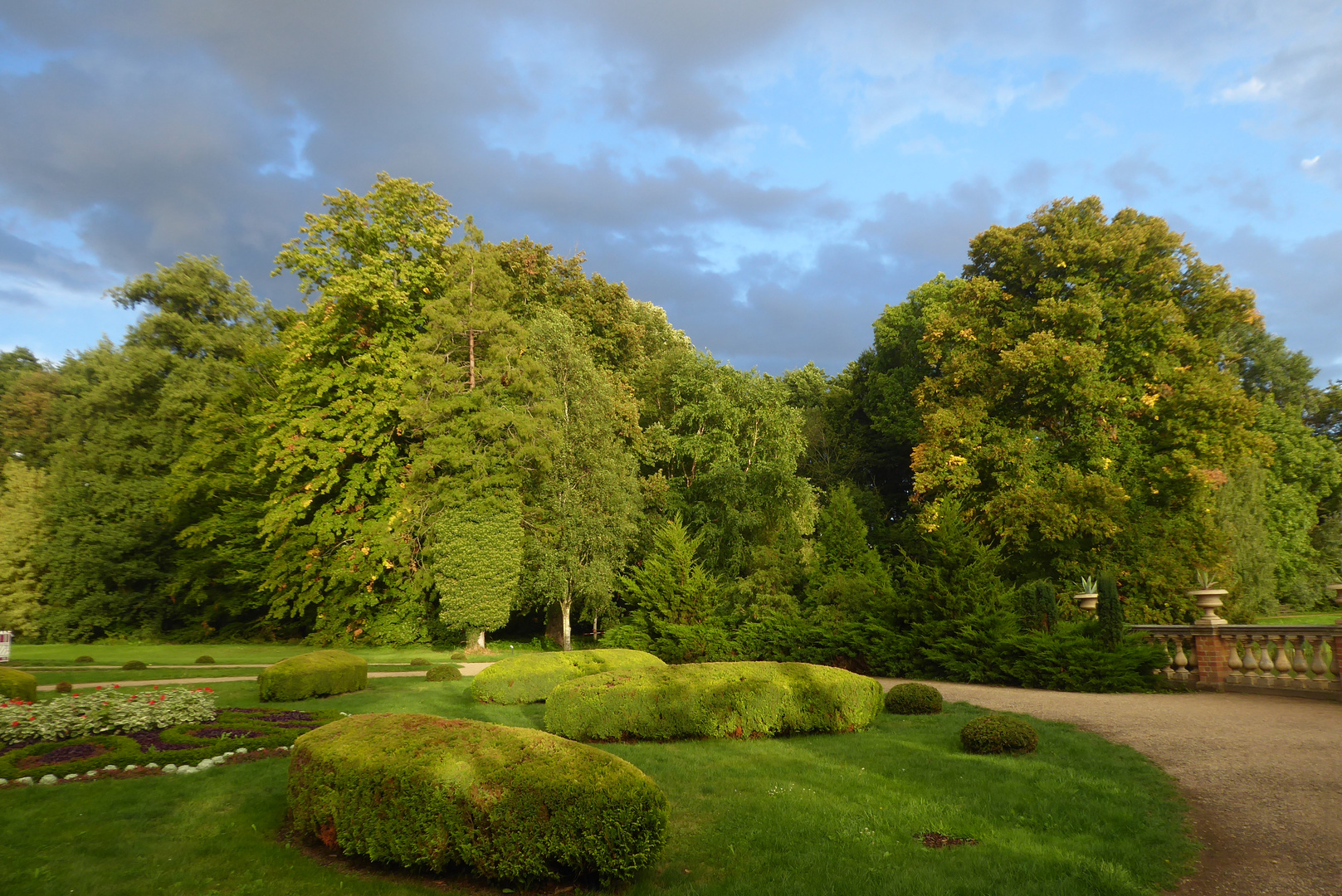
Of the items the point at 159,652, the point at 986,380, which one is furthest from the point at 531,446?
the point at 986,380

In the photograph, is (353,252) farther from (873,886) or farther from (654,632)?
(873,886)

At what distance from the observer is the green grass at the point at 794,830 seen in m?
4.89

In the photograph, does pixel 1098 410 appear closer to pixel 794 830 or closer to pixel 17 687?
pixel 794 830

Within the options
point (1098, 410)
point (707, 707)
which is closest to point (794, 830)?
point (707, 707)

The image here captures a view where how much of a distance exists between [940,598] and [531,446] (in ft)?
49.1

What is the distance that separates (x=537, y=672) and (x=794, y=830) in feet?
28.2

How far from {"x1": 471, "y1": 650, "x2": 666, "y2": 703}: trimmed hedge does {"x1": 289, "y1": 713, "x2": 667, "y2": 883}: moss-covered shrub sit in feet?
25.1

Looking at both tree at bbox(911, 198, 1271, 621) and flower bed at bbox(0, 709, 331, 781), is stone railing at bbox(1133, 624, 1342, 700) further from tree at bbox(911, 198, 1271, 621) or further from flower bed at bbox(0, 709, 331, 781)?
flower bed at bbox(0, 709, 331, 781)

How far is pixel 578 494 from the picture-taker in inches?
1046

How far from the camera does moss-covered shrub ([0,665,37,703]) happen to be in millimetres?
10508

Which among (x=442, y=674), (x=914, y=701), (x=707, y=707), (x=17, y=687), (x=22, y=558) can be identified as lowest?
(x=442, y=674)

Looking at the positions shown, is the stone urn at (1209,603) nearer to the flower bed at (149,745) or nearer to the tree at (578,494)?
the flower bed at (149,745)

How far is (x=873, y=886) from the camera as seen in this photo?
486 centimetres

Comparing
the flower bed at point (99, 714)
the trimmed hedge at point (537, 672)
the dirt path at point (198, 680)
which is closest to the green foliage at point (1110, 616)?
the trimmed hedge at point (537, 672)
